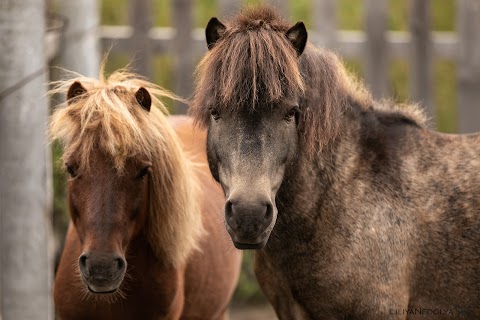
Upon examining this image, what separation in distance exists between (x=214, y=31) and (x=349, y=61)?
3.83 metres

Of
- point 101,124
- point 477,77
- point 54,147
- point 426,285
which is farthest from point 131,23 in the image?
point 426,285

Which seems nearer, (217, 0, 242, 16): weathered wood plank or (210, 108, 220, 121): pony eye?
(210, 108, 220, 121): pony eye

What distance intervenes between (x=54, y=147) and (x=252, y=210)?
3.03 meters

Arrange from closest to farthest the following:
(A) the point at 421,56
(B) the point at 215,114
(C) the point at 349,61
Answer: (B) the point at 215,114 → (A) the point at 421,56 → (C) the point at 349,61

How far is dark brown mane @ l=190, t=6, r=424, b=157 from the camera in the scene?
3707 millimetres


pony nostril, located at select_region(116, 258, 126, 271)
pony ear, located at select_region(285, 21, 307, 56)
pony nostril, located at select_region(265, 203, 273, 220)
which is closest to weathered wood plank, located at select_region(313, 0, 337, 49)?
pony ear, located at select_region(285, 21, 307, 56)

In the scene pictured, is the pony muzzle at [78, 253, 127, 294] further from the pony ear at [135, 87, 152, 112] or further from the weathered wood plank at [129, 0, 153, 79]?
the weathered wood plank at [129, 0, 153, 79]

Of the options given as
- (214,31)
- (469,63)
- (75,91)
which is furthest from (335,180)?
(469,63)

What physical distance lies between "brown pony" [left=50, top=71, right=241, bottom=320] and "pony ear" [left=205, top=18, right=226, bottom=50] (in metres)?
0.46

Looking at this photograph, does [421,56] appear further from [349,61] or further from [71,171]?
[71,171]

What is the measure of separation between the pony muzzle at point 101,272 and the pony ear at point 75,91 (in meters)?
0.77

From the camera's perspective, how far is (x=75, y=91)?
430 centimetres

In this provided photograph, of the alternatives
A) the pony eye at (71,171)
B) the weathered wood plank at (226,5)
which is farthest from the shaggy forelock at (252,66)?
the weathered wood plank at (226,5)

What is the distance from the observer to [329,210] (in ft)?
13.2
